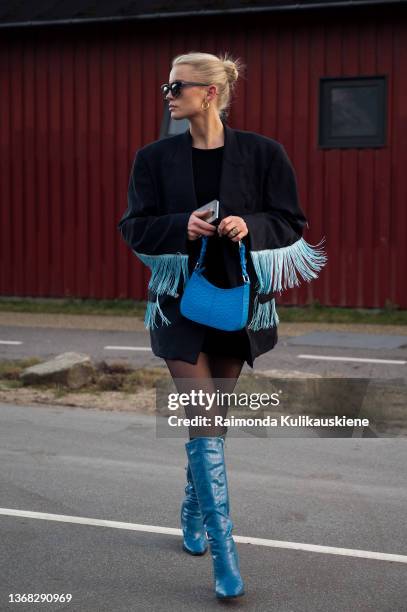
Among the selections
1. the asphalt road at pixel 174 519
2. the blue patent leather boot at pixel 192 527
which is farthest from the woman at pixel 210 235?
the asphalt road at pixel 174 519

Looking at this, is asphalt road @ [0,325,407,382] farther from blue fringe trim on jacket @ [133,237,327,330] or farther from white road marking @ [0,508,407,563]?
blue fringe trim on jacket @ [133,237,327,330]

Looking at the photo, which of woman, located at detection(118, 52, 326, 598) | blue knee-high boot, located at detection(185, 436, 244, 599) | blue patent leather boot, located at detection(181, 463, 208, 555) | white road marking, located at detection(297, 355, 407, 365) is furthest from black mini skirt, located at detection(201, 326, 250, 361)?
white road marking, located at detection(297, 355, 407, 365)

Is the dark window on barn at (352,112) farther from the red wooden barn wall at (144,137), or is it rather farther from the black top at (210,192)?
the black top at (210,192)

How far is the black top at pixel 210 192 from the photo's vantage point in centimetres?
458

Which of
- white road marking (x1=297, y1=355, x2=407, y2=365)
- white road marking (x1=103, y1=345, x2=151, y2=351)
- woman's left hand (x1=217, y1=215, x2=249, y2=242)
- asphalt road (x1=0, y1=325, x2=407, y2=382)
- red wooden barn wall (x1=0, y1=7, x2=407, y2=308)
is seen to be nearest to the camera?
woman's left hand (x1=217, y1=215, x2=249, y2=242)

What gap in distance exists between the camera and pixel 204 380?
4566 mm

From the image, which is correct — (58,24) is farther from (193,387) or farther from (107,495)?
(193,387)

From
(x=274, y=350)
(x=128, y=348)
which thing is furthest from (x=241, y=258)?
(x=128, y=348)

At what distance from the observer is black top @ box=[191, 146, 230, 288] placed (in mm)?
4582

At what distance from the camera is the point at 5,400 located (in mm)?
9047

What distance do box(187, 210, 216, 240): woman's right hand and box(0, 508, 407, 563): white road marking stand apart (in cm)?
156

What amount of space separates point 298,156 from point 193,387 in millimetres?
12037

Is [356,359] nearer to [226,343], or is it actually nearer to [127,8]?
[226,343]

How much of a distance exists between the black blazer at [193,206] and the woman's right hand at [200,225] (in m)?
0.07
